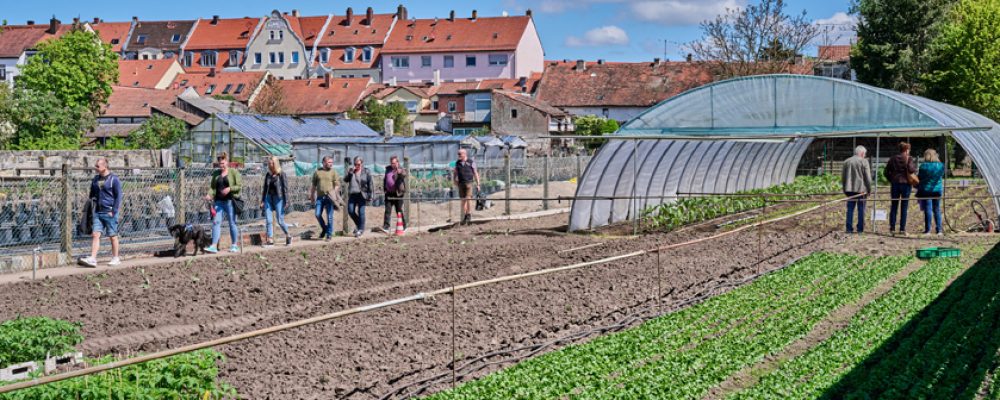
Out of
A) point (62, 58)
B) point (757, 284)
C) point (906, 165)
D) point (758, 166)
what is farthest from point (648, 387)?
point (62, 58)

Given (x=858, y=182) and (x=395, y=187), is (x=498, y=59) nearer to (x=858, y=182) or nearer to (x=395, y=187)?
(x=395, y=187)

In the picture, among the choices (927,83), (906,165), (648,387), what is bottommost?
(648,387)

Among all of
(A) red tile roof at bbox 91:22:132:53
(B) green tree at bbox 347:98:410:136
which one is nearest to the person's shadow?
(B) green tree at bbox 347:98:410:136

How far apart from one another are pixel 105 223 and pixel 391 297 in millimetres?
5215

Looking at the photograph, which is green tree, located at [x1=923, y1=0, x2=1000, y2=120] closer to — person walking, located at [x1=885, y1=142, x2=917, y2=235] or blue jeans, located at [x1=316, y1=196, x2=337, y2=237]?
person walking, located at [x1=885, y1=142, x2=917, y2=235]

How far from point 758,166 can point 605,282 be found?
19000 millimetres

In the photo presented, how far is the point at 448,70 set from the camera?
310ft

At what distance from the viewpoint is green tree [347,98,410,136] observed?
223 feet

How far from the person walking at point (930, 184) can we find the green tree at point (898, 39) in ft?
112

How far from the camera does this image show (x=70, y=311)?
11.8 m

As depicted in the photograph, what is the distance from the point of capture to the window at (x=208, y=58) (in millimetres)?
101375

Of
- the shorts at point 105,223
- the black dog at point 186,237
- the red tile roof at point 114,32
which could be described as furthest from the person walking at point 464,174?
the red tile roof at point 114,32

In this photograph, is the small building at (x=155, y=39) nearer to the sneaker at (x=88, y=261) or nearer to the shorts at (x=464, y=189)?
the shorts at (x=464, y=189)

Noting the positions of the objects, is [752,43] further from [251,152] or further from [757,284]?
[757,284]
